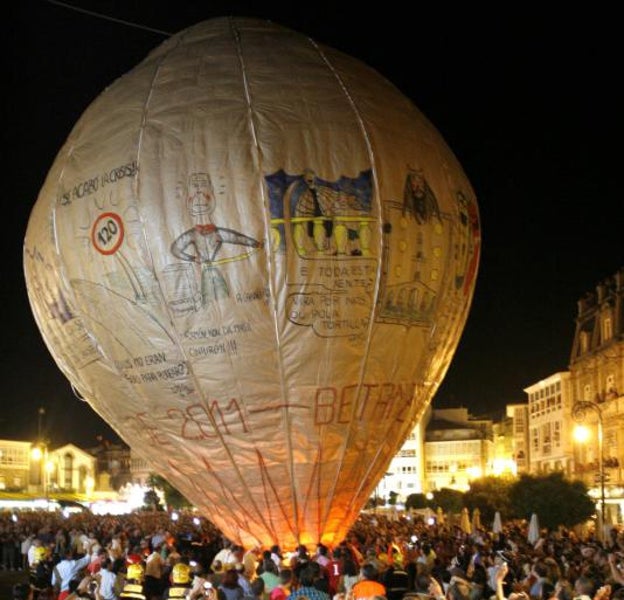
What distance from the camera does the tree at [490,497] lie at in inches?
1930

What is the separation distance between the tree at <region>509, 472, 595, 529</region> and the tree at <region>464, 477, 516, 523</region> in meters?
7.73

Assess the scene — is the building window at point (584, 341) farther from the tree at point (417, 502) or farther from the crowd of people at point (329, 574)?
the crowd of people at point (329, 574)

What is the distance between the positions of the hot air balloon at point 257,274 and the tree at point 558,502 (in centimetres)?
2089

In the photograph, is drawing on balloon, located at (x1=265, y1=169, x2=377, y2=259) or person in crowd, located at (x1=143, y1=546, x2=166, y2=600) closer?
person in crowd, located at (x1=143, y1=546, x2=166, y2=600)

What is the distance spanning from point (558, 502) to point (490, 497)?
1241 cm

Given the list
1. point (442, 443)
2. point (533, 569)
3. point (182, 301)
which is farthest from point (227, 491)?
point (442, 443)

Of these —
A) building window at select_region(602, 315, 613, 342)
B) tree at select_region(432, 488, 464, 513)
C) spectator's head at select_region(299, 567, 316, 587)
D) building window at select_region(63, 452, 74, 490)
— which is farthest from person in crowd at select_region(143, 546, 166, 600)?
building window at select_region(63, 452, 74, 490)

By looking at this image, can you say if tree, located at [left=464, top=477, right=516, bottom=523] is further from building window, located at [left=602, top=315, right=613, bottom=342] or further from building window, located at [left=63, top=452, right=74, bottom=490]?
building window, located at [left=63, top=452, right=74, bottom=490]

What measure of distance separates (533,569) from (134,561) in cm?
505

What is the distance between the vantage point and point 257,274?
16.4 metres

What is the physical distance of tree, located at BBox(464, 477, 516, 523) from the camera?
1930 inches

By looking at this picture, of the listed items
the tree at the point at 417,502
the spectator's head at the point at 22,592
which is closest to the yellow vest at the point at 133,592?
the spectator's head at the point at 22,592

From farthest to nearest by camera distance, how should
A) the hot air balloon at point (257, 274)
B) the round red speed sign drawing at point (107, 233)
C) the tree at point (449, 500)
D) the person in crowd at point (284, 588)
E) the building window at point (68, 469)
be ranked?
the building window at point (68, 469) → the tree at point (449, 500) → the round red speed sign drawing at point (107, 233) → the hot air balloon at point (257, 274) → the person in crowd at point (284, 588)

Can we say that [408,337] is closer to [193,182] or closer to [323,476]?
[323,476]
